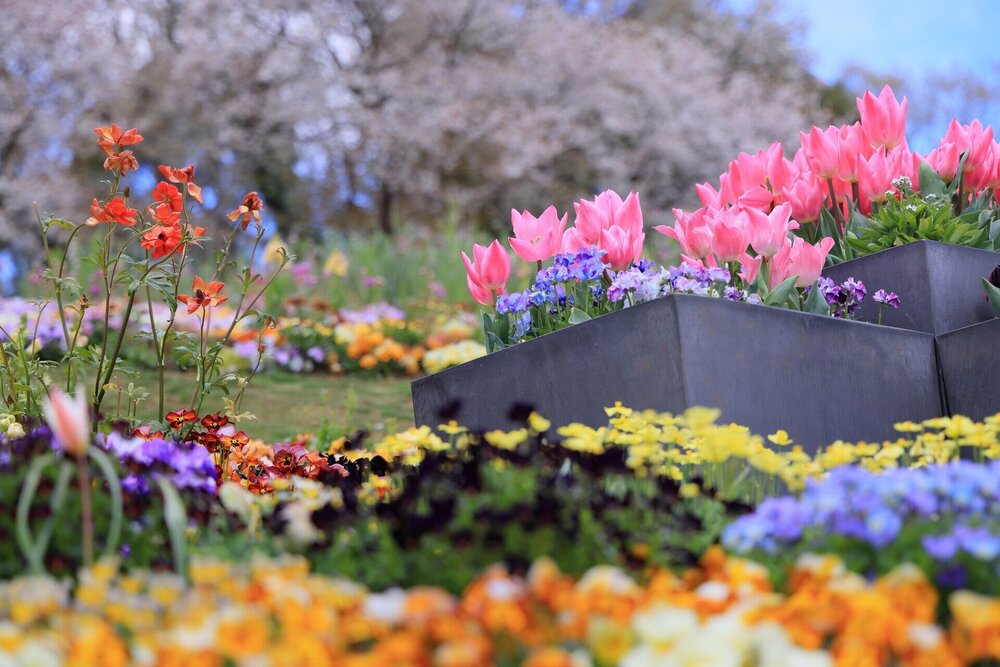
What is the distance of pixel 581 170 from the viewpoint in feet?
60.4

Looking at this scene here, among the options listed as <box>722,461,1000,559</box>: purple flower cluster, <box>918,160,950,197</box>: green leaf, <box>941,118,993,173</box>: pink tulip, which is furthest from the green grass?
<box>722,461,1000,559</box>: purple flower cluster

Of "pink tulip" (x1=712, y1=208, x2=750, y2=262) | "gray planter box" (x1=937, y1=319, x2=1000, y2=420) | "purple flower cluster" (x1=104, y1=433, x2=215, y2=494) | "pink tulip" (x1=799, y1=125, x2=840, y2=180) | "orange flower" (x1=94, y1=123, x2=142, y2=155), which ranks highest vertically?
"orange flower" (x1=94, y1=123, x2=142, y2=155)

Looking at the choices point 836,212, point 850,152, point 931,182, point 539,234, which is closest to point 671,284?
point 539,234

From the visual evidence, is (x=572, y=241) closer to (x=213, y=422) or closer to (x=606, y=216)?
(x=606, y=216)

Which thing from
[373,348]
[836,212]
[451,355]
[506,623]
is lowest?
[506,623]

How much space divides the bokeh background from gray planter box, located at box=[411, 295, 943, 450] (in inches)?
513

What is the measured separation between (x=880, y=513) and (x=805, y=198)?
2.01 metres

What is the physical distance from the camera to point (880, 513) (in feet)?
4.48

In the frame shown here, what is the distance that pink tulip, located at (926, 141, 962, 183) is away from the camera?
325 cm

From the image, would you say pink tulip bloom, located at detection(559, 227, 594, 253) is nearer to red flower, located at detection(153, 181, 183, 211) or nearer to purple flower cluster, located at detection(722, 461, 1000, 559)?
red flower, located at detection(153, 181, 183, 211)

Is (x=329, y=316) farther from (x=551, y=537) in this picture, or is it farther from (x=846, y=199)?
(x=551, y=537)

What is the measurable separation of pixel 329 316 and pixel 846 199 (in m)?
5.29

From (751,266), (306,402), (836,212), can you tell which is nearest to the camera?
(751,266)

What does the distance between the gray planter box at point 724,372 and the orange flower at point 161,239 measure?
87 centimetres
